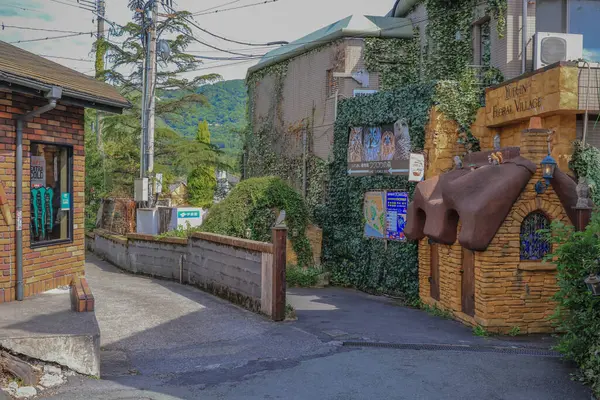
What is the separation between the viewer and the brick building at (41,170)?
9547 millimetres

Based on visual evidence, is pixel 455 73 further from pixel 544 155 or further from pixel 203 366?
pixel 203 366

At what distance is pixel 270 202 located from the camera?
20.0 metres

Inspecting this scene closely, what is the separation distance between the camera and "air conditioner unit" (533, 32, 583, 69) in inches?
608

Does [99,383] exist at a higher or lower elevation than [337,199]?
lower

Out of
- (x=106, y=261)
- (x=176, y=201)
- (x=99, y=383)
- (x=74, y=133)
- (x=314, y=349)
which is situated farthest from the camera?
(x=176, y=201)

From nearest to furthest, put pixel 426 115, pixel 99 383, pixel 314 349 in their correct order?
A: pixel 99 383, pixel 314 349, pixel 426 115

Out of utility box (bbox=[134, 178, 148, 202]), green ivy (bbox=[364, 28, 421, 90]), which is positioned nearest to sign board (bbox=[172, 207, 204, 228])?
utility box (bbox=[134, 178, 148, 202])

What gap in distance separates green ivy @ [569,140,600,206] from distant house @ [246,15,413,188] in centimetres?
869

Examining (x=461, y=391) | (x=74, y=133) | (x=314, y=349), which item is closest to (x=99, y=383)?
(x=314, y=349)

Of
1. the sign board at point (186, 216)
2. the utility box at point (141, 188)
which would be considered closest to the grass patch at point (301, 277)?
the sign board at point (186, 216)

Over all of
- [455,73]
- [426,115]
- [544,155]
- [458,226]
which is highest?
[455,73]

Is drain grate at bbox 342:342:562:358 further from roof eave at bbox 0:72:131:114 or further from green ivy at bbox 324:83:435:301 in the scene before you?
green ivy at bbox 324:83:435:301

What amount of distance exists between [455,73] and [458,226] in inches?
296

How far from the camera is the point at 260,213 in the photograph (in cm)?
2000
